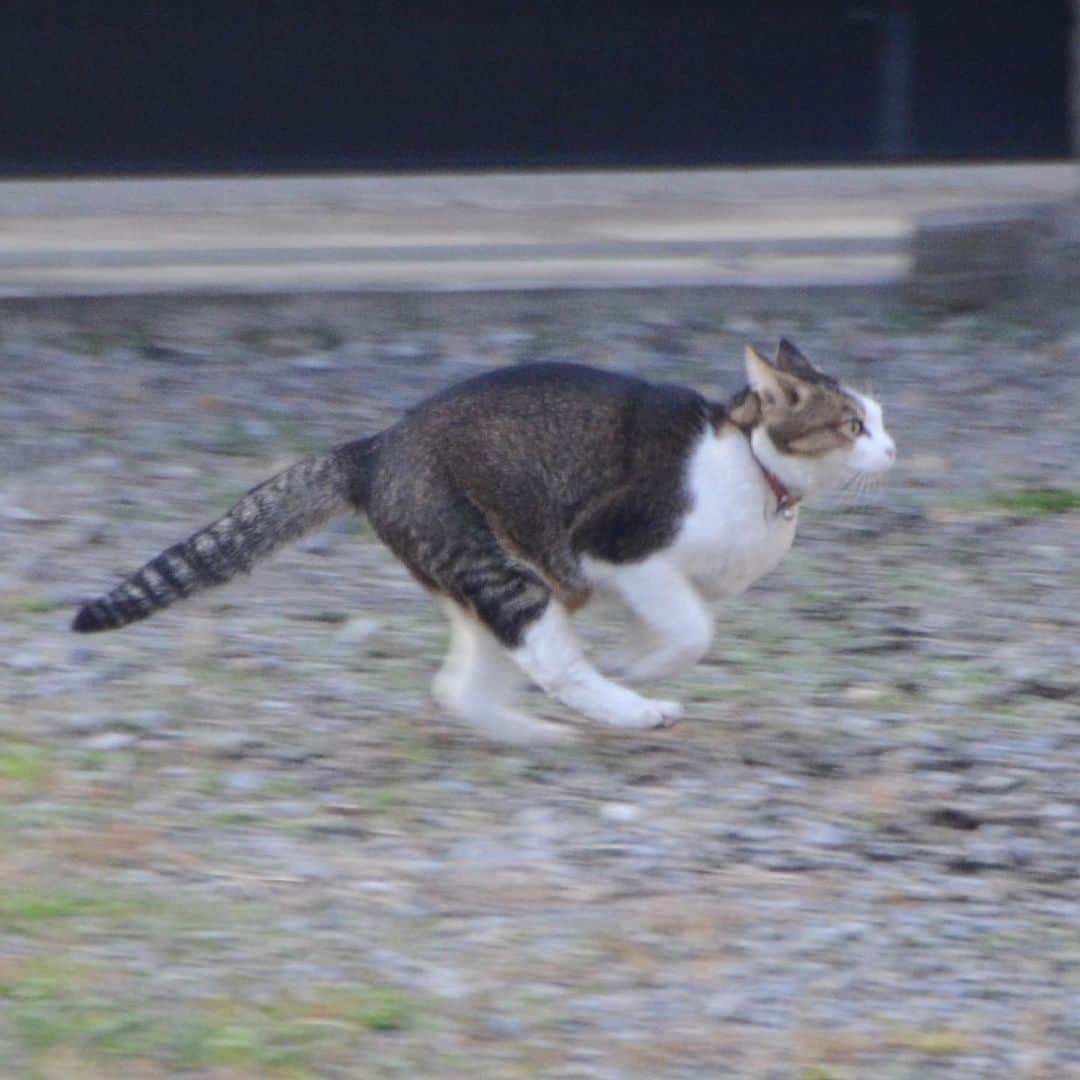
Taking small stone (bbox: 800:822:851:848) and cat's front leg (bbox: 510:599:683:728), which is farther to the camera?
cat's front leg (bbox: 510:599:683:728)

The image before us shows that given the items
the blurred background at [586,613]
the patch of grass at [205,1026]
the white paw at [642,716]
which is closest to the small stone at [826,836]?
the blurred background at [586,613]

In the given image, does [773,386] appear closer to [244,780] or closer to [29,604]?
[244,780]

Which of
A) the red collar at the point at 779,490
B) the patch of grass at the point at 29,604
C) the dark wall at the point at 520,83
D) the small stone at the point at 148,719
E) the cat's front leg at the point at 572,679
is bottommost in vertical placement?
the small stone at the point at 148,719

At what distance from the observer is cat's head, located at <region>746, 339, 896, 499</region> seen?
5.38 meters

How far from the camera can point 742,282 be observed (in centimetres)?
985

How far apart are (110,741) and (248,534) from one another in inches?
22.6

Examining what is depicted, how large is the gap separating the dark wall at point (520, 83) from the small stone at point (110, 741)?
7.10 m

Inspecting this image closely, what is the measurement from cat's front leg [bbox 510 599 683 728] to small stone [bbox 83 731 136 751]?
3.03 ft

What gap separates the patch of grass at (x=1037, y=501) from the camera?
7.45m

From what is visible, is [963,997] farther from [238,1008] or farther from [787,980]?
[238,1008]

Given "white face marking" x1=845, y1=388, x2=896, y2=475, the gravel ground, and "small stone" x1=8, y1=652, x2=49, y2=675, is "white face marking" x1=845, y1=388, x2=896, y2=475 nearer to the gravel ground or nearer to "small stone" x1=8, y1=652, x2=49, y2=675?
the gravel ground

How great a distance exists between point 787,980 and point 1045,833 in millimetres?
981

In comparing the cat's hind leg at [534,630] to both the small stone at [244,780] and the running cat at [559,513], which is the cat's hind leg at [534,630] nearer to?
the running cat at [559,513]

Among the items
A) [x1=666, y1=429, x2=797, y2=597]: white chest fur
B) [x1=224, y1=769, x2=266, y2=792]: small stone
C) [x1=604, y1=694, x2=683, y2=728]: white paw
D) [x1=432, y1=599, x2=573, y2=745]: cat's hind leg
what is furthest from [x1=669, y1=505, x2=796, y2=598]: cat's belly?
[x1=224, y1=769, x2=266, y2=792]: small stone
